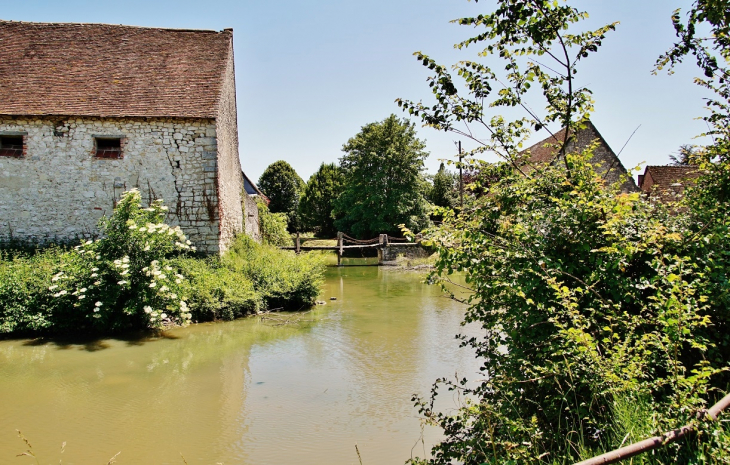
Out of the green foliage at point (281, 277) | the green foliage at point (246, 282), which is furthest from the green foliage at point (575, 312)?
the green foliage at point (281, 277)

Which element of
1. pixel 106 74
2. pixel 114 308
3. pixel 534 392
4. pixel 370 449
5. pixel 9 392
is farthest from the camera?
pixel 106 74

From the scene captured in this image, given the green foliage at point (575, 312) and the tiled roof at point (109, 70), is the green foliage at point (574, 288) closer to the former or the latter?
the green foliage at point (575, 312)

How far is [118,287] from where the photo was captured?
10477mm

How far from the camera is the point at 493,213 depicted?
4586 mm

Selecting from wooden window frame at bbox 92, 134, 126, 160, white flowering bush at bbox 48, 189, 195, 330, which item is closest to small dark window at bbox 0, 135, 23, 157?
wooden window frame at bbox 92, 134, 126, 160

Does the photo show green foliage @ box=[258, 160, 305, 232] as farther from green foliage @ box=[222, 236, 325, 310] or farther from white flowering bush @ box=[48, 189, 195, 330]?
white flowering bush @ box=[48, 189, 195, 330]

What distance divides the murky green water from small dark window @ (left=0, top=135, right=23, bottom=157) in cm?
599

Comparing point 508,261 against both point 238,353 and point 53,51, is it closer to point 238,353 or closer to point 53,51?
point 238,353

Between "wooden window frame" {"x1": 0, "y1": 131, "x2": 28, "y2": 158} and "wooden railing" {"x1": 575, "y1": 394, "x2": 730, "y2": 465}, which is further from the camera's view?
"wooden window frame" {"x1": 0, "y1": 131, "x2": 28, "y2": 158}

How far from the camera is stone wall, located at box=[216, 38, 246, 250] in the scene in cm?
1415

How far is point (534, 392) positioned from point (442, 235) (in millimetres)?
1449

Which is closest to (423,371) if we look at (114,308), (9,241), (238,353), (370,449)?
(370,449)

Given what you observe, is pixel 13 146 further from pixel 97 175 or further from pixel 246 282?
pixel 246 282

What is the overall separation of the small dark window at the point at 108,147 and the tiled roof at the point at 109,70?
710mm
